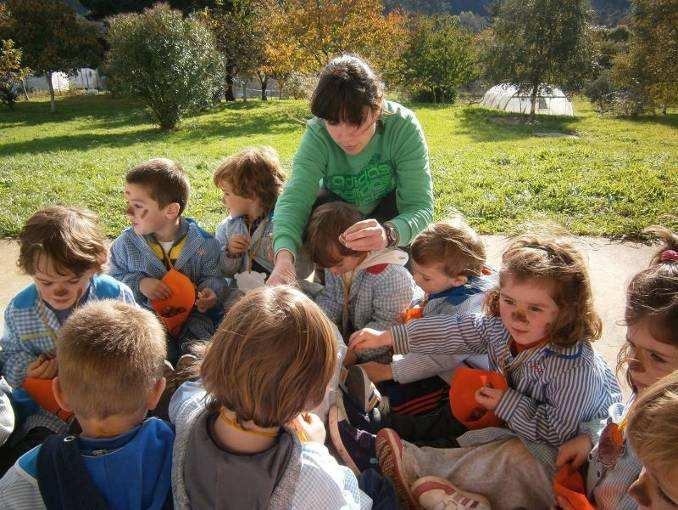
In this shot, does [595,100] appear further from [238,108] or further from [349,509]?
[349,509]

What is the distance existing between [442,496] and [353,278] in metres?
1.21

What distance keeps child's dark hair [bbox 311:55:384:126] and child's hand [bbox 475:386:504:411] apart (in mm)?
1360

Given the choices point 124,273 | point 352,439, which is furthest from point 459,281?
point 124,273

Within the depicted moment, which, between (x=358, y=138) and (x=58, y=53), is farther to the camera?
(x=58, y=53)

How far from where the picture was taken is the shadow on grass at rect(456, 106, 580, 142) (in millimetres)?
13156

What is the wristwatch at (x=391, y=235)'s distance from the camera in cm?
271

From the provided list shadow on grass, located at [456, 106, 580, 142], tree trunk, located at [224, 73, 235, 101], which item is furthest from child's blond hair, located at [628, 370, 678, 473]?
tree trunk, located at [224, 73, 235, 101]

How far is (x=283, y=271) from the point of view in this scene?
8.52 feet

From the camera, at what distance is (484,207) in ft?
19.5

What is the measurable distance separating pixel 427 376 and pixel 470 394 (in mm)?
476

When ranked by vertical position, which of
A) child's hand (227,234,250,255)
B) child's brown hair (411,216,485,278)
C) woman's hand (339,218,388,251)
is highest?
woman's hand (339,218,388,251)

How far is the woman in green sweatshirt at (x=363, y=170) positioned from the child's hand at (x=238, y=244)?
49cm

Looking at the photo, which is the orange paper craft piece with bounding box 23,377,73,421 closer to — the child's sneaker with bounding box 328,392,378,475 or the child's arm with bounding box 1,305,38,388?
the child's arm with bounding box 1,305,38,388

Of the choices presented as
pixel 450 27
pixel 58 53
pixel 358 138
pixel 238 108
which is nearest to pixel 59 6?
pixel 58 53
